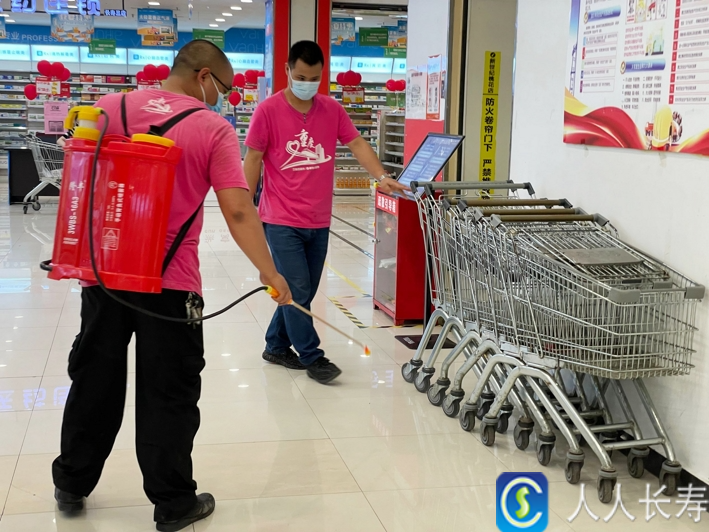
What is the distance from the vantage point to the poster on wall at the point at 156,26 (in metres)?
17.7

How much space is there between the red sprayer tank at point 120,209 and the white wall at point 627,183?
76.0 inches

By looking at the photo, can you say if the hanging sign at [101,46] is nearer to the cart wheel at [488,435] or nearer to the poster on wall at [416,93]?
the poster on wall at [416,93]

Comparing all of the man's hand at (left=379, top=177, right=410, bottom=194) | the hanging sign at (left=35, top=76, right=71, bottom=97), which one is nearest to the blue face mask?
the man's hand at (left=379, top=177, right=410, bottom=194)

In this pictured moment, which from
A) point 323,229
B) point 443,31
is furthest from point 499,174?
point 323,229

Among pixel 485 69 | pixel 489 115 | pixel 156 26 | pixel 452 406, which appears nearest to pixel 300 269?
pixel 452 406

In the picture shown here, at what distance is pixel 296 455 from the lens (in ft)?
10.8

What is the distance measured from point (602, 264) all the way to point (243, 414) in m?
1.80

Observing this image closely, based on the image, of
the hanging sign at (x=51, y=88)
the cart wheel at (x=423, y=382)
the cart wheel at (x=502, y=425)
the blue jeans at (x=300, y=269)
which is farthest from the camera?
the hanging sign at (x=51, y=88)

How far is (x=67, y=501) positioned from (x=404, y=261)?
3.14 metres

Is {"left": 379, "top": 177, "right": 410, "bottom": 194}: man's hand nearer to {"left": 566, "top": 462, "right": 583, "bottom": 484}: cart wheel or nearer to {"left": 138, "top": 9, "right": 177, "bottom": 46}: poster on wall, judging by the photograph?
{"left": 566, "top": 462, "right": 583, "bottom": 484}: cart wheel

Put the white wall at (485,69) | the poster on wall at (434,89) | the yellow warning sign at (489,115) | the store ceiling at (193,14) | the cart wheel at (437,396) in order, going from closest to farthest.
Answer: the cart wheel at (437,396) < the white wall at (485,69) < the yellow warning sign at (489,115) < the poster on wall at (434,89) < the store ceiling at (193,14)

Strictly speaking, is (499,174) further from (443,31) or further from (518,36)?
(518,36)

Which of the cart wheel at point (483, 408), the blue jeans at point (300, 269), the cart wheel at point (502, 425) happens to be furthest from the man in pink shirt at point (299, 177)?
the cart wheel at point (502, 425)

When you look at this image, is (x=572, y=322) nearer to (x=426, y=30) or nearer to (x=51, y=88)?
(x=426, y=30)
